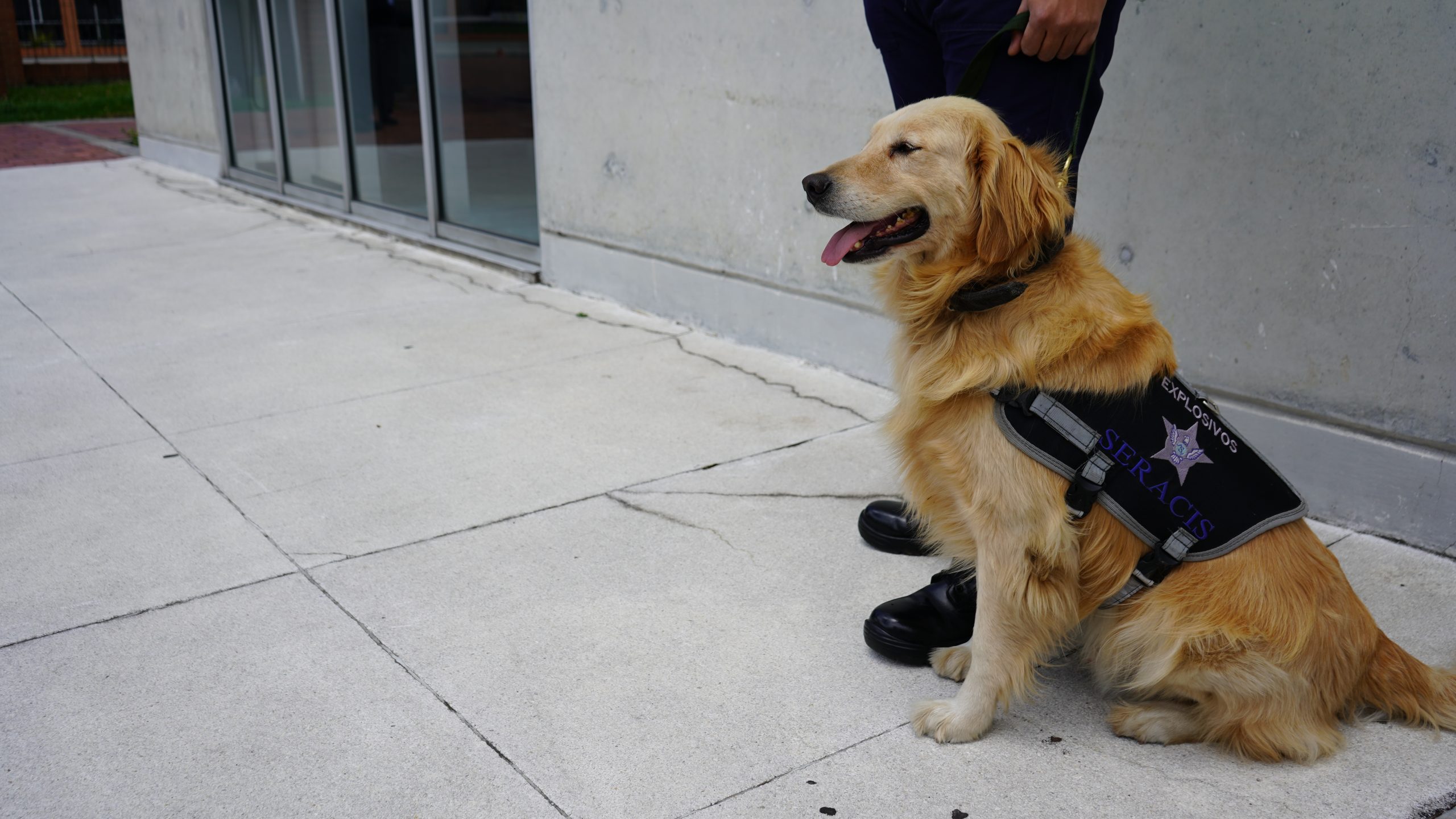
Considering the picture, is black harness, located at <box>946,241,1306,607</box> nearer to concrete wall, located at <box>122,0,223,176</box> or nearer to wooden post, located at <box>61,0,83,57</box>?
concrete wall, located at <box>122,0,223,176</box>

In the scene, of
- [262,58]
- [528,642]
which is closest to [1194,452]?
[528,642]

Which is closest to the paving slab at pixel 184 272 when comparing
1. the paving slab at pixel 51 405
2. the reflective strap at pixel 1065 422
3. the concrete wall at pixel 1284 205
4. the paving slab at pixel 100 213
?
the paving slab at pixel 100 213

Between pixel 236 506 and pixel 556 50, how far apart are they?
327cm

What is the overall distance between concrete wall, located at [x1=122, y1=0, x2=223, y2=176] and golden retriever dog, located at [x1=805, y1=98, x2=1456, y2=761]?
9428mm

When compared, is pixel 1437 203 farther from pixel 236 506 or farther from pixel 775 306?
pixel 236 506

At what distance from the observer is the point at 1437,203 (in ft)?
9.34

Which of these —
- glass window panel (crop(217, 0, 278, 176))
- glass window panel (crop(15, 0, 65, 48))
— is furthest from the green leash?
glass window panel (crop(15, 0, 65, 48))

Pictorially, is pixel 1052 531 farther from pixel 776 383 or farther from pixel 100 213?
pixel 100 213

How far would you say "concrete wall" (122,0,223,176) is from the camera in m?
9.98

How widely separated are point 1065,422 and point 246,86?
9439 millimetres

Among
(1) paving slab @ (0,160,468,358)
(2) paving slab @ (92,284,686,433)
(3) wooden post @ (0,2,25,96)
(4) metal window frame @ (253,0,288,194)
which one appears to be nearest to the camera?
(2) paving slab @ (92,284,686,433)

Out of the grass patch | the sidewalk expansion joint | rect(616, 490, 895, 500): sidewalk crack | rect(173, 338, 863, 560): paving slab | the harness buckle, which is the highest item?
the grass patch

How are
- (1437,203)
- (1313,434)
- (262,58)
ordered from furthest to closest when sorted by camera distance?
1. (262,58)
2. (1313,434)
3. (1437,203)

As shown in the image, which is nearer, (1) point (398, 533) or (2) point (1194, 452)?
(2) point (1194, 452)
